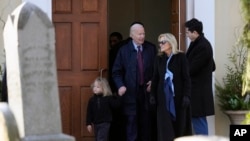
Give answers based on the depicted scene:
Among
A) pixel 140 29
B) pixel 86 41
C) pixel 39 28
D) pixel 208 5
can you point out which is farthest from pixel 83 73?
pixel 39 28

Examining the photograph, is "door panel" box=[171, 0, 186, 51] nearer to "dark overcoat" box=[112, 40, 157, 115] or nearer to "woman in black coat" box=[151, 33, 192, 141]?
"dark overcoat" box=[112, 40, 157, 115]

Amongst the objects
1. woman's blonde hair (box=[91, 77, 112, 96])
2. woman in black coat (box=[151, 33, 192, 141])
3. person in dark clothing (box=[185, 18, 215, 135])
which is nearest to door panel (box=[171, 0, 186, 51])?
person in dark clothing (box=[185, 18, 215, 135])

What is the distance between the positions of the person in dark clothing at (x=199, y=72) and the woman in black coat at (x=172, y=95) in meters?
0.61

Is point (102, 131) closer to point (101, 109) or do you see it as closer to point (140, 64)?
point (101, 109)

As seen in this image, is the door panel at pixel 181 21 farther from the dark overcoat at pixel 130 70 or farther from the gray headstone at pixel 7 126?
the gray headstone at pixel 7 126

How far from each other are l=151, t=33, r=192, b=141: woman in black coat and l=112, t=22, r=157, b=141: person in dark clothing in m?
0.82

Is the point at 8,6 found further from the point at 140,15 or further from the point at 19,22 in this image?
the point at 140,15

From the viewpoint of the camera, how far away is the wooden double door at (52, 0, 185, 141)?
12531 millimetres

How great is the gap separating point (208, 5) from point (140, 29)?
1.31 meters

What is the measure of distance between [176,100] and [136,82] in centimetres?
116

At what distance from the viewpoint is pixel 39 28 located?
8.73 m

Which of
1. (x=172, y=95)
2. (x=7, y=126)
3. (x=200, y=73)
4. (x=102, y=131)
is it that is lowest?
(x=102, y=131)

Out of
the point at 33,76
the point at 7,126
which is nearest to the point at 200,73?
the point at 33,76

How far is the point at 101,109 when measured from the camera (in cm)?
1166
